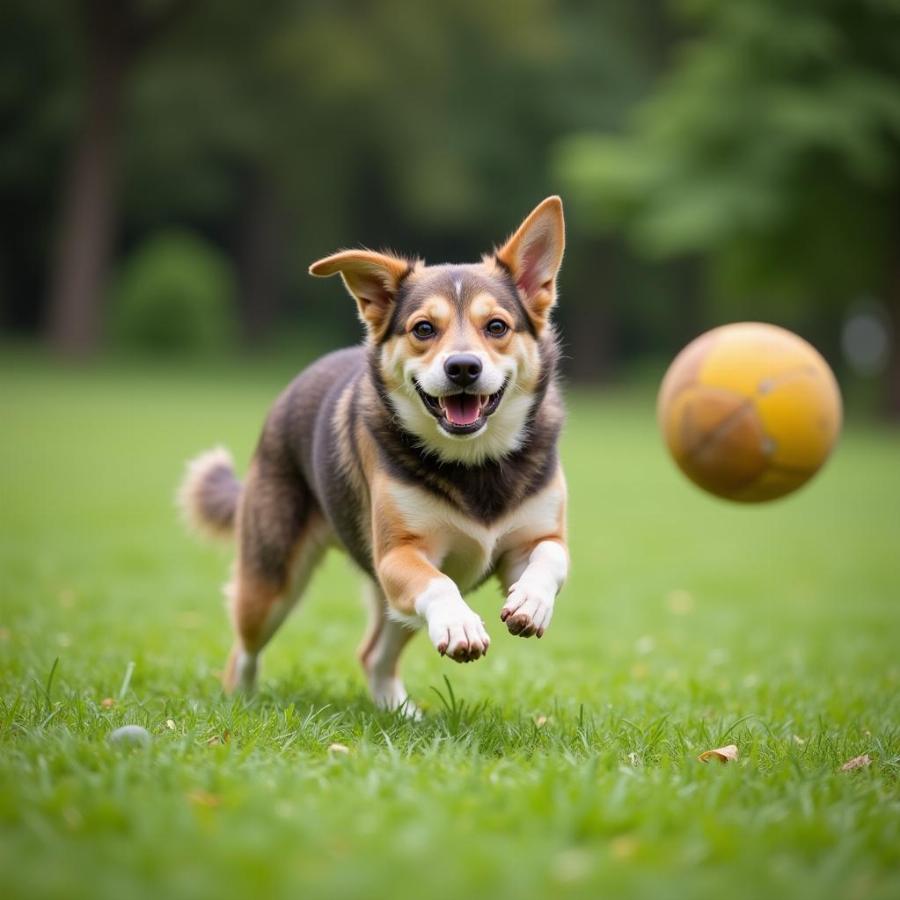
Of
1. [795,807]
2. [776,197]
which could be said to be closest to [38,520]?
[795,807]

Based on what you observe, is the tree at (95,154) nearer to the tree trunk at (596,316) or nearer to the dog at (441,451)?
the tree trunk at (596,316)

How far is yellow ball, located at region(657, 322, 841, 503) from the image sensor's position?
5445 millimetres

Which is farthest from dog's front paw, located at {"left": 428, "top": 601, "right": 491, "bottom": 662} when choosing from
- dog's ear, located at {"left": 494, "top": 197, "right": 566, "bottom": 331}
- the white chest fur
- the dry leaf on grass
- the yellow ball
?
the yellow ball

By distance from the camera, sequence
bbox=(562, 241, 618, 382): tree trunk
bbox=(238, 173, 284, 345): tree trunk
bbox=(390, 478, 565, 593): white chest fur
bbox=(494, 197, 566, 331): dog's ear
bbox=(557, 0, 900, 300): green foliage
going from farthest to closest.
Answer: bbox=(238, 173, 284, 345): tree trunk, bbox=(562, 241, 618, 382): tree trunk, bbox=(557, 0, 900, 300): green foliage, bbox=(494, 197, 566, 331): dog's ear, bbox=(390, 478, 565, 593): white chest fur

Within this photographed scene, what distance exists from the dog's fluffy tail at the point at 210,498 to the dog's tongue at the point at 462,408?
83.9 inches

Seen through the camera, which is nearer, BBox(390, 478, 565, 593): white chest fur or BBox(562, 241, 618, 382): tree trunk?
BBox(390, 478, 565, 593): white chest fur

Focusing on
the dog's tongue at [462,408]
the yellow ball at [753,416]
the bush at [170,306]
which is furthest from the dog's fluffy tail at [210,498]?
the bush at [170,306]

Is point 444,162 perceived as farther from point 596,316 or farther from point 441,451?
point 441,451

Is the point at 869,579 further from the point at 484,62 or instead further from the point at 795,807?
the point at 484,62

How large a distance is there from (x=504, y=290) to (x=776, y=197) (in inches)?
1014

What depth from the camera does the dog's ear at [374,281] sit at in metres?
5.00

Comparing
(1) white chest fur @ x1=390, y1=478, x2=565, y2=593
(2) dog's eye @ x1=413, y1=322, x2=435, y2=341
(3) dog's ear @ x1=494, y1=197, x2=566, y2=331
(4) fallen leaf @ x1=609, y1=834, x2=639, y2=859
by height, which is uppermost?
(3) dog's ear @ x1=494, y1=197, x2=566, y2=331

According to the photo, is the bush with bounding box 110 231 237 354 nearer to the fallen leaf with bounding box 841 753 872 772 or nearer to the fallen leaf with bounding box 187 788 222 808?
the fallen leaf with bounding box 841 753 872 772

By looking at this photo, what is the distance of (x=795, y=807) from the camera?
3445 mm
